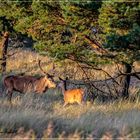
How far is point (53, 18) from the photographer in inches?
688

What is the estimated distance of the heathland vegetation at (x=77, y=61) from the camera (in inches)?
472

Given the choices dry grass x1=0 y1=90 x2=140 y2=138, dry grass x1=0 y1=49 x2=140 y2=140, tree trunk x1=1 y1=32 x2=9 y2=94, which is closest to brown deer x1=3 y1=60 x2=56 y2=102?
dry grass x1=0 y1=49 x2=140 y2=140

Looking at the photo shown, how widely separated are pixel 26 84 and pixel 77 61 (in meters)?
2.68

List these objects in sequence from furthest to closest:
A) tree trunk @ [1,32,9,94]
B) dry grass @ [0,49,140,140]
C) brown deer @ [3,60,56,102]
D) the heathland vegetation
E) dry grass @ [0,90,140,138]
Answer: tree trunk @ [1,32,9,94]
brown deer @ [3,60,56,102]
the heathland vegetation
dry grass @ [0,90,140,138]
dry grass @ [0,49,140,140]

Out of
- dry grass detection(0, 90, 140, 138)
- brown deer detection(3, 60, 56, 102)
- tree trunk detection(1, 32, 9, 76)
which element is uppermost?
tree trunk detection(1, 32, 9, 76)

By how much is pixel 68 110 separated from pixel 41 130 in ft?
13.3

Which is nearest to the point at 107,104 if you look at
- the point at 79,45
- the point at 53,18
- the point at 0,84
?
the point at 79,45

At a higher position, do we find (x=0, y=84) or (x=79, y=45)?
(x=79, y=45)

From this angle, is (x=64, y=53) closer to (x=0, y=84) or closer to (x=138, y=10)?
(x=138, y=10)

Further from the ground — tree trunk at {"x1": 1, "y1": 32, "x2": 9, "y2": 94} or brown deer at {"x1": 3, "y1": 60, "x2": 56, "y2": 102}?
tree trunk at {"x1": 1, "y1": 32, "x2": 9, "y2": 94}

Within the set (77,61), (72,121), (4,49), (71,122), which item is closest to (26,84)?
(77,61)

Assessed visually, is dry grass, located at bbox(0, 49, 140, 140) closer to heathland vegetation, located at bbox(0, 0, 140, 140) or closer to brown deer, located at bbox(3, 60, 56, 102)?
heathland vegetation, located at bbox(0, 0, 140, 140)

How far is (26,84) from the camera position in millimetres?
19438

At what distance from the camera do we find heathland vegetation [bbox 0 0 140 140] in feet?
39.4
